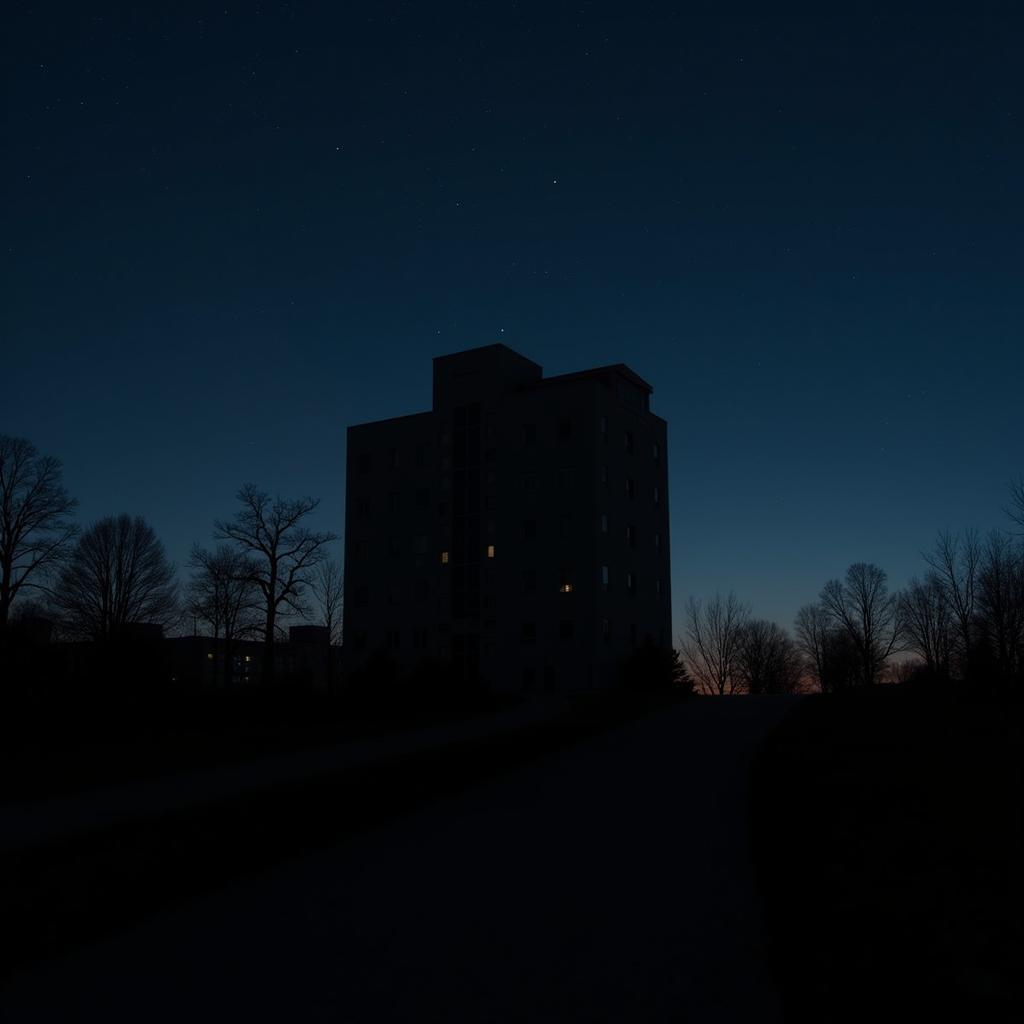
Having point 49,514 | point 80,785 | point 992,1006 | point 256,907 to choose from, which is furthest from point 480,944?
point 49,514

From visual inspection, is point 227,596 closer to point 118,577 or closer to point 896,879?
point 118,577

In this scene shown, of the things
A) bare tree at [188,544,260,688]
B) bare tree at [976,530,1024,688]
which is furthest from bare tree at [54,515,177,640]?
bare tree at [976,530,1024,688]

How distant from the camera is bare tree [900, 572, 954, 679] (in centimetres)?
6569

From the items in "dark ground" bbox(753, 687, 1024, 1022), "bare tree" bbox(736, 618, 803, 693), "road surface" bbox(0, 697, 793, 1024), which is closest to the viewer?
"dark ground" bbox(753, 687, 1024, 1022)

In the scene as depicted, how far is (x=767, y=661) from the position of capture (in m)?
94.1

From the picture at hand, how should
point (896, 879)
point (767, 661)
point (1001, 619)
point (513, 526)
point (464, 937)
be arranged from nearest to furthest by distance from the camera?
point (464, 937) → point (896, 879) → point (1001, 619) → point (513, 526) → point (767, 661)

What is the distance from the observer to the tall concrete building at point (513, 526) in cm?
5503

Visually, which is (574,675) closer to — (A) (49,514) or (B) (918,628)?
(A) (49,514)

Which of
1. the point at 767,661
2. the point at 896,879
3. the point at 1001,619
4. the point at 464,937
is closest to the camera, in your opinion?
the point at 464,937

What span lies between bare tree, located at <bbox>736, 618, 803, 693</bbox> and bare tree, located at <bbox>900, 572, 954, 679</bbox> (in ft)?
47.9

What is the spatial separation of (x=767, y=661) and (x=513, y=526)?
151 ft

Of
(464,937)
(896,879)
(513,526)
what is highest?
(513,526)

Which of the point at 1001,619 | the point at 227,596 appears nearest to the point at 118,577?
the point at 227,596

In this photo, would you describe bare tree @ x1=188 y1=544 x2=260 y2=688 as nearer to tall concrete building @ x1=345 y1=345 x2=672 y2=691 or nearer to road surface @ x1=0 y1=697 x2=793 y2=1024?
tall concrete building @ x1=345 y1=345 x2=672 y2=691
